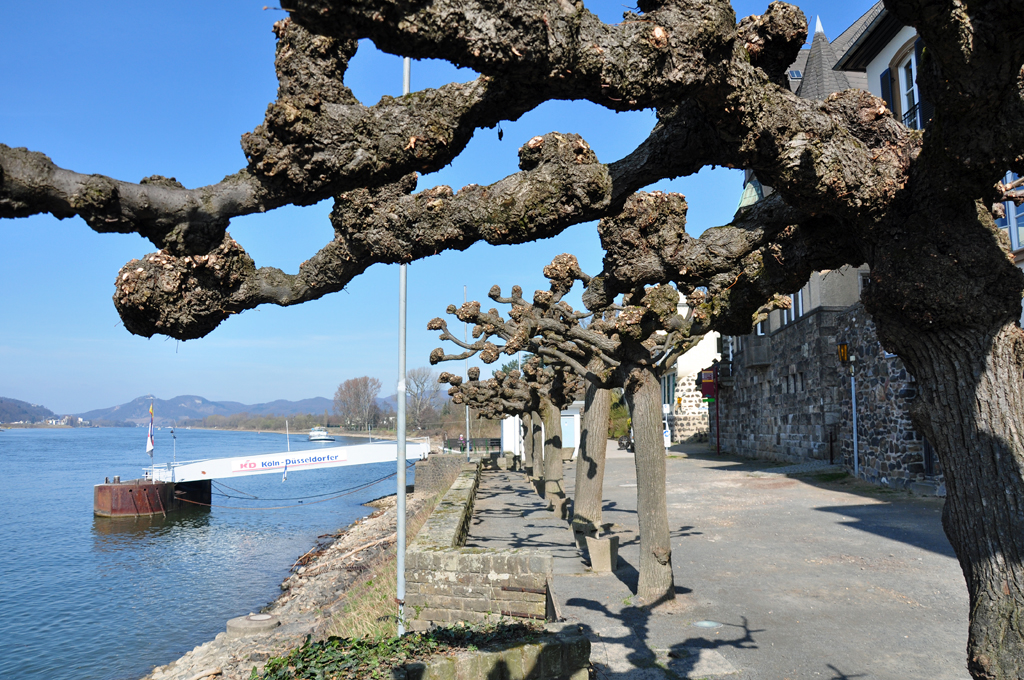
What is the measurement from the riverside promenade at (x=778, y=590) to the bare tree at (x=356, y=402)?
376ft

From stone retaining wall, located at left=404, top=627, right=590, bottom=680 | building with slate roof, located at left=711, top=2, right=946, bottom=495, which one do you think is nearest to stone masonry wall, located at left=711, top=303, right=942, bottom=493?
building with slate roof, located at left=711, top=2, right=946, bottom=495

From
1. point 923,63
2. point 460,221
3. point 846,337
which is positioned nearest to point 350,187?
point 460,221

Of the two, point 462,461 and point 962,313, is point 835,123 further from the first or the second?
point 462,461

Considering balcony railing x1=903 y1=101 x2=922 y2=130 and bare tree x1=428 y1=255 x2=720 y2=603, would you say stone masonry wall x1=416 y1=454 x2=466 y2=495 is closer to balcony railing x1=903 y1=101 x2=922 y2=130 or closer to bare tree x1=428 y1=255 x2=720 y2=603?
bare tree x1=428 y1=255 x2=720 y2=603

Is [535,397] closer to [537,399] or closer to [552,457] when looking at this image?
[537,399]

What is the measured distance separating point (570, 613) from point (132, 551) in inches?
967

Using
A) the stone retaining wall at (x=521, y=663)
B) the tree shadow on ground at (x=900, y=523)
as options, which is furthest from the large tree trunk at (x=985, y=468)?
the tree shadow on ground at (x=900, y=523)

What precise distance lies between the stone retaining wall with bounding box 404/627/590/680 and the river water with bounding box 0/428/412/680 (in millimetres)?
12563

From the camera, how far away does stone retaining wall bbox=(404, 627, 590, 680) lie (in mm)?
5266

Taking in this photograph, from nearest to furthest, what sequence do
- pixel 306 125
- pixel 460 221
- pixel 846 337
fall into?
1. pixel 306 125
2. pixel 460 221
3. pixel 846 337

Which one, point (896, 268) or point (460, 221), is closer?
point (460, 221)

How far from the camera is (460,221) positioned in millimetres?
3992

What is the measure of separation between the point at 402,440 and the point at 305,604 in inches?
371

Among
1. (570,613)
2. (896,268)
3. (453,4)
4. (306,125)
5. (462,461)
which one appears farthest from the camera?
(462,461)
